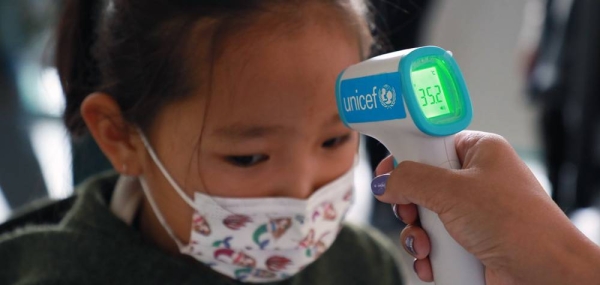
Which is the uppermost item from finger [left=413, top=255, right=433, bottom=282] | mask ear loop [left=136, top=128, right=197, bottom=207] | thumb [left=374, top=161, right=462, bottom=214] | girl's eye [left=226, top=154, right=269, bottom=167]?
thumb [left=374, top=161, right=462, bottom=214]

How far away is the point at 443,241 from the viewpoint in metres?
0.70

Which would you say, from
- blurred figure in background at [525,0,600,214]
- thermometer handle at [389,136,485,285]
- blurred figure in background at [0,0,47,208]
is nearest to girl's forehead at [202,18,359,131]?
thermometer handle at [389,136,485,285]


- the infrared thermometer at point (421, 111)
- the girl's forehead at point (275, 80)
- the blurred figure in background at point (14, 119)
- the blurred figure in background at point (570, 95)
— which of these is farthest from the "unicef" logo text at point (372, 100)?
the blurred figure in background at point (570, 95)

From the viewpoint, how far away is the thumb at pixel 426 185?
0.68 meters

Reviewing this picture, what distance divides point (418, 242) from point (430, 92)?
0.16m

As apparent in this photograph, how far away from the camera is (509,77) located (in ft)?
10.9

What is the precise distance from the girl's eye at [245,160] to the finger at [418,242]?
10.8 inches

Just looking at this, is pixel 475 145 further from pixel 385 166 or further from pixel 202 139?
pixel 202 139

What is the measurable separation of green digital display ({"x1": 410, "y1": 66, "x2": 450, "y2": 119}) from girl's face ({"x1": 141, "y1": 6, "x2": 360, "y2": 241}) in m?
0.28

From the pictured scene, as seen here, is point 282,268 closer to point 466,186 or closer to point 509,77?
point 466,186

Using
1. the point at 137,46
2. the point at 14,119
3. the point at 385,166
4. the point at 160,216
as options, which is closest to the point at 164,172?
the point at 160,216

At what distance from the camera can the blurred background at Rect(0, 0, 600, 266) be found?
1.34m

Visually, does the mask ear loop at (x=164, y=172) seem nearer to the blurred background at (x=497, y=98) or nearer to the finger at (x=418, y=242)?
the blurred background at (x=497, y=98)

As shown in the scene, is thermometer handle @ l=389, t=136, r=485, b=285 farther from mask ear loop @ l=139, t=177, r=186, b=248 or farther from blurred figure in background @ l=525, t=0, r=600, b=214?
blurred figure in background @ l=525, t=0, r=600, b=214
